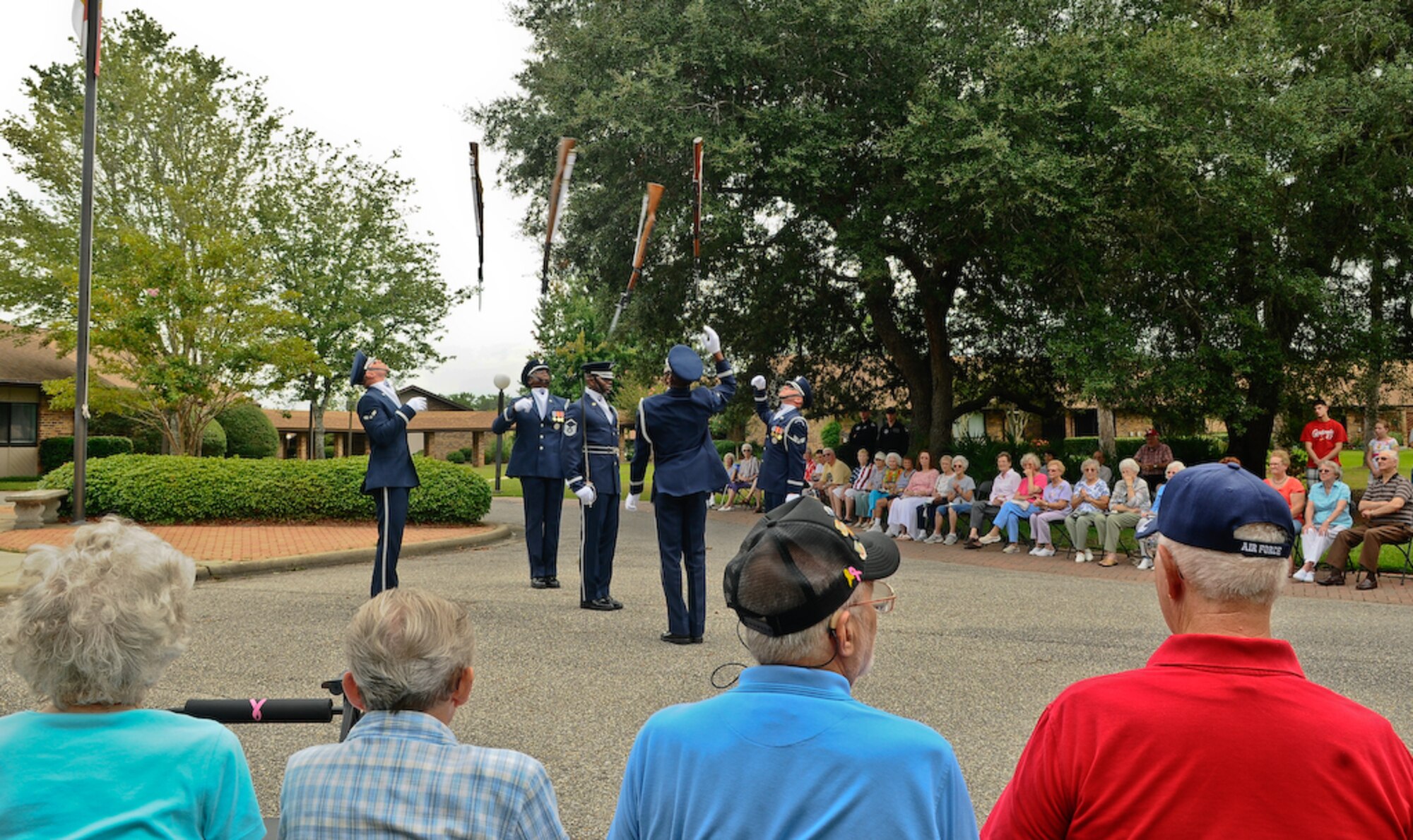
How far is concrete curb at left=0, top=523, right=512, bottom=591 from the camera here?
10289 millimetres

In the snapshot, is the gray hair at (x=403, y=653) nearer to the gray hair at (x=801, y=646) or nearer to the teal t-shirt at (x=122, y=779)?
the teal t-shirt at (x=122, y=779)

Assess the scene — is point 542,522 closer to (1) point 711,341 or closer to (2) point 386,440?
(2) point 386,440

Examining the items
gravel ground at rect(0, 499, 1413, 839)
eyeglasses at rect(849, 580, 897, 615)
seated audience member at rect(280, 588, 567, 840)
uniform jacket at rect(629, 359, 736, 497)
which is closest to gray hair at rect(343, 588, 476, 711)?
seated audience member at rect(280, 588, 567, 840)

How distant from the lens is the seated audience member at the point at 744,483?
2308 centimetres

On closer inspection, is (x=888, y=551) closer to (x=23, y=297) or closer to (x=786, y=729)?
(x=786, y=729)

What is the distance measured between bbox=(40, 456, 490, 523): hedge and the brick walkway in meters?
0.24

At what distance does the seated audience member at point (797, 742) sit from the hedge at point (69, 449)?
Result: 97.9 ft

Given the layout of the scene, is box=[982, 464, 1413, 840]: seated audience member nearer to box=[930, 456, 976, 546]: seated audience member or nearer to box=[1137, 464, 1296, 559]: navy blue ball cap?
box=[1137, 464, 1296, 559]: navy blue ball cap

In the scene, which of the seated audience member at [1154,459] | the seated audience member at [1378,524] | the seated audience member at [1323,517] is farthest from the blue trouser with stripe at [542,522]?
the seated audience member at [1154,459]

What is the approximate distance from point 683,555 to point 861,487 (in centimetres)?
1102

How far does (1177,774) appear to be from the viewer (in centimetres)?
Result: 171

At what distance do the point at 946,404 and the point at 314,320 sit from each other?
71.6ft

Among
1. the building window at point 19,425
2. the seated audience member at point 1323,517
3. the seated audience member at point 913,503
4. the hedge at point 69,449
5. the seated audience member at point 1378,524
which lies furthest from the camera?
the building window at point 19,425

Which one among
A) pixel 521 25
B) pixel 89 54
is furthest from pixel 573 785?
pixel 521 25
